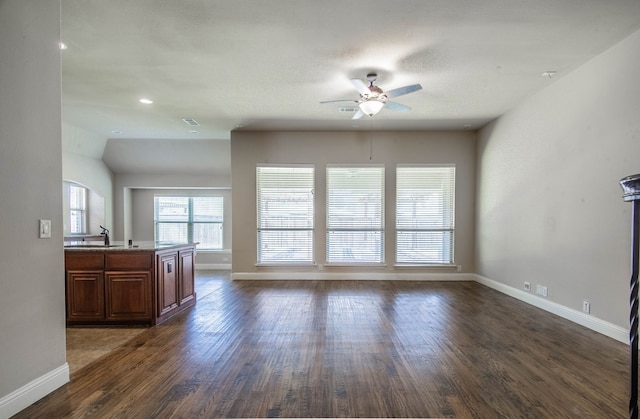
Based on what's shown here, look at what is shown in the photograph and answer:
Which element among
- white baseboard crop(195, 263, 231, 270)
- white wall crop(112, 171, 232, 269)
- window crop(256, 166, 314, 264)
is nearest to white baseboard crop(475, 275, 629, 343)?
window crop(256, 166, 314, 264)

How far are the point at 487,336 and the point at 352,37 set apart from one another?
3.28 metres

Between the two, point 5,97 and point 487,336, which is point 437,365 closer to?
point 487,336

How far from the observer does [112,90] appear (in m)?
4.11

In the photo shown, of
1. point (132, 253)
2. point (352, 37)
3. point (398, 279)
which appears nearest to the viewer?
point (352, 37)

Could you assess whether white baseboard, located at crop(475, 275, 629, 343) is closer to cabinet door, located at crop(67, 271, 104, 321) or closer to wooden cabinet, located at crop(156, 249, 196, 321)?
wooden cabinet, located at crop(156, 249, 196, 321)

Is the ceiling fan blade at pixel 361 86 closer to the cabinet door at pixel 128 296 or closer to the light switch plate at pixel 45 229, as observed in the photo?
the light switch plate at pixel 45 229

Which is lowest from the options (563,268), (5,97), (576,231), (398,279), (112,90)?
(398,279)

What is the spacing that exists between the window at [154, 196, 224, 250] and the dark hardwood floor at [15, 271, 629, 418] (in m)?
4.01

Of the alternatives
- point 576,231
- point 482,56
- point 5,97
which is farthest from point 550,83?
point 5,97

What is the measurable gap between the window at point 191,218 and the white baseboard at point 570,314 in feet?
20.7

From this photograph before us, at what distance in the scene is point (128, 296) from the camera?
11.5ft

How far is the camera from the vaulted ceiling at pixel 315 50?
2516mm

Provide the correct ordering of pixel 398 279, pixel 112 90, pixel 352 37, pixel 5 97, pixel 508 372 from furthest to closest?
pixel 398 279 < pixel 112 90 < pixel 352 37 < pixel 508 372 < pixel 5 97

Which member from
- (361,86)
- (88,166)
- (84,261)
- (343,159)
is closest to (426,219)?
(343,159)
